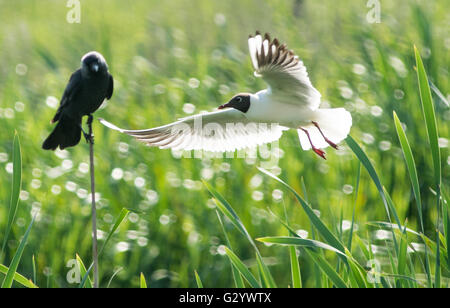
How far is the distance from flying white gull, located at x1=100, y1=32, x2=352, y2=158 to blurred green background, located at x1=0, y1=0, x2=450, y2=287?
62 cm

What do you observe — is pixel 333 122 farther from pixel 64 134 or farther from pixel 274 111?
pixel 64 134

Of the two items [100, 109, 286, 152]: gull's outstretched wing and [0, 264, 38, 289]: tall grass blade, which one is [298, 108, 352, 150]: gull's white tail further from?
[0, 264, 38, 289]: tall grass blade

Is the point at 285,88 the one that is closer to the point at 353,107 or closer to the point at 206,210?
the point at 206,210

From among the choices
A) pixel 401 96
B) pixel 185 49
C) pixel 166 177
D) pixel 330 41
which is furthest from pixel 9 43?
pixel 401 96

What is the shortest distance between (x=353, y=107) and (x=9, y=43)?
10.9 feet

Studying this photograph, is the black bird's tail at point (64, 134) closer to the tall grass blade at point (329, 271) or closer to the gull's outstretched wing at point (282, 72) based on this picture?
the gull's outstretched wing at point (282, 72)

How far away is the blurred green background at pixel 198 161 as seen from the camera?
2.64m

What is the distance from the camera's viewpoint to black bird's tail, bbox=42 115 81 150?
1.16 meters

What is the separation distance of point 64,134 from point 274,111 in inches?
15.3

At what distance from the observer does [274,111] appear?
3.73 ft

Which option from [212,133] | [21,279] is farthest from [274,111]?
[21,279]

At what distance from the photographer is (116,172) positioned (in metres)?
2.91

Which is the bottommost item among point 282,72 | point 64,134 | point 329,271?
point 329,271

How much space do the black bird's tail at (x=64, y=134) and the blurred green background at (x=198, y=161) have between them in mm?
971
